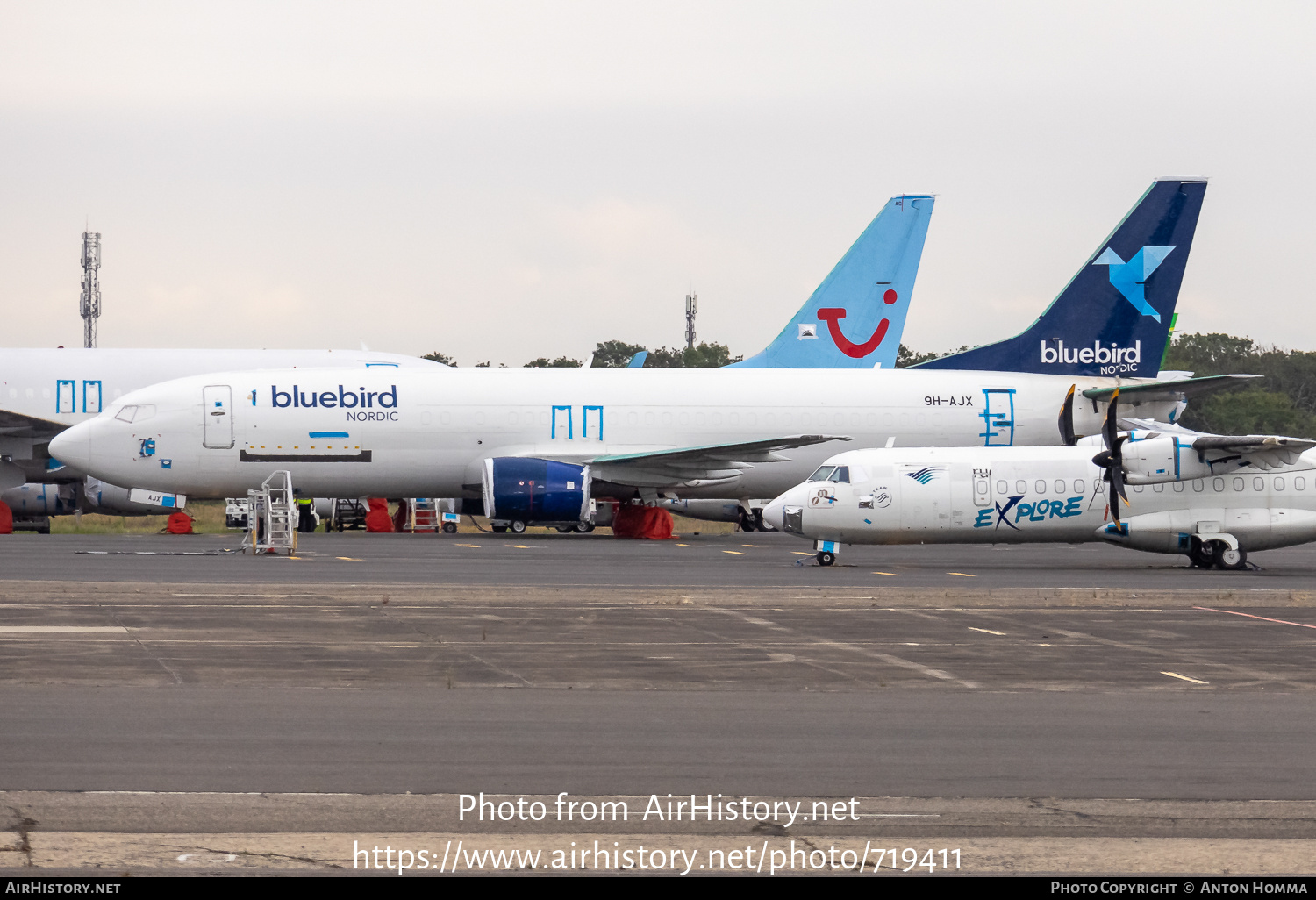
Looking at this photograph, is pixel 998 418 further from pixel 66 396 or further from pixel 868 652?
pixel 66 396

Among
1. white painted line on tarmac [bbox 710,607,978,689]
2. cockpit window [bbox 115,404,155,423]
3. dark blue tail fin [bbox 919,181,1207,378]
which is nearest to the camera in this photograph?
white painted line on tarmac [bbox 710,607,978,689]

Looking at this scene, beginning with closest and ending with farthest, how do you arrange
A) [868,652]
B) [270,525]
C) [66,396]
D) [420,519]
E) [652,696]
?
[652,696]
[868,652]
[270,525]
[66,396]
[420,519]

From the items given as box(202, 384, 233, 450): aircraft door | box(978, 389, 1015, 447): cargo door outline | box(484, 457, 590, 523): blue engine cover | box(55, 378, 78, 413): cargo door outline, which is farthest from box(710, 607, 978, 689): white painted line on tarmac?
box(55, 378, 78, 413): cargo door outline

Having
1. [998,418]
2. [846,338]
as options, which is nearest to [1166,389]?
[998,418]

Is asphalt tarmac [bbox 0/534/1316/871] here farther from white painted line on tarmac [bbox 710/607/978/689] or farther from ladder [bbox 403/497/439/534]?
ladder [bbox 403/497/439/534]

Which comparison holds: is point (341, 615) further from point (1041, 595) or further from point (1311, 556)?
point (1311, 556)

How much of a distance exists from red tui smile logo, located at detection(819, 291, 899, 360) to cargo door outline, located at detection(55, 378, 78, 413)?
1030 inches

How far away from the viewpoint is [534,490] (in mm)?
37688

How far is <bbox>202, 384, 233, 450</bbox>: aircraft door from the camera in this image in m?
38.0

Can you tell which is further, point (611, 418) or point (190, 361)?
point (190, 361)

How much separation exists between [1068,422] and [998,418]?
212 cm

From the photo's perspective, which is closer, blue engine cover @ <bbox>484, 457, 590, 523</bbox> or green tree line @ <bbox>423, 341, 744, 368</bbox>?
blue engine cover @ <bbox>484, 457, 590, 523</bbox>

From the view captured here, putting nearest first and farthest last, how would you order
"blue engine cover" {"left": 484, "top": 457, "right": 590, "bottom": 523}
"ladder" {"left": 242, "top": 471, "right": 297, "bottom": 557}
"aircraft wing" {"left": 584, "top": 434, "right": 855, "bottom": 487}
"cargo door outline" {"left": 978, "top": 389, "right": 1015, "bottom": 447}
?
"ladder" {"left": 242, "top": 471, "right": 297, "bottom": 557} < "blue engine cover" {"left": 484, "top": 457, "right": 590, "bottom": 523} < "aircraft wing" {"left": 584, "top": 434, "right": 855, "bottom": 487} < "cargo door outline" {"left": 978, "top": 389, "right": 1015, "bottom": 447}
